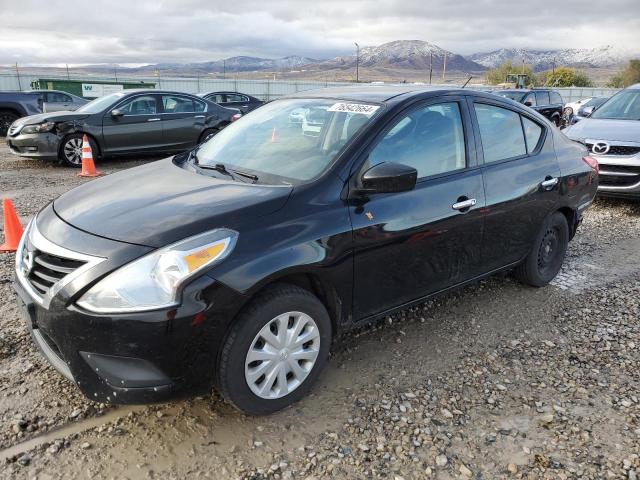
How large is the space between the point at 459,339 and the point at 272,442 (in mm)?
1633

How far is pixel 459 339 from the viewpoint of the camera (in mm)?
3674

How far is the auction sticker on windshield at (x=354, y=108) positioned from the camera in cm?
328

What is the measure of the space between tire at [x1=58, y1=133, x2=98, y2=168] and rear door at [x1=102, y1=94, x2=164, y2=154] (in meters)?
0.25

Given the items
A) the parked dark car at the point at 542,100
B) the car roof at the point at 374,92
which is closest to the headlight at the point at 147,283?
the car roof at the point at 374,92

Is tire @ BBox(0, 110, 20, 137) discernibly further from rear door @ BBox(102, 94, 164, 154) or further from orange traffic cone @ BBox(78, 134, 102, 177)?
orange traffic cone @ BBox(78, 134, 102, 177)

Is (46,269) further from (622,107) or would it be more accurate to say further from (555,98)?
(555,98)

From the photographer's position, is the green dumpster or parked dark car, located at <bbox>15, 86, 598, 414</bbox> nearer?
parked dark car, located at <bbox>15, 86, 598, 414</bbox>

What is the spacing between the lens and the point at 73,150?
970cm

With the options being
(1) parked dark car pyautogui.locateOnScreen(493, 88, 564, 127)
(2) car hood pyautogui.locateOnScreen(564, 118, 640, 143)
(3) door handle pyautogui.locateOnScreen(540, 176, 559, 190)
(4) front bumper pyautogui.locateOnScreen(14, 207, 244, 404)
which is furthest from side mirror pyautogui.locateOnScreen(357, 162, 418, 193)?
(1) parked dark car pyautogui.locateOnScreen(493, 88, 564, 127)

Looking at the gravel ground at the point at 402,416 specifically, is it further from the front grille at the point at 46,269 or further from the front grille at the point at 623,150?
the front grille at the point at 623,150

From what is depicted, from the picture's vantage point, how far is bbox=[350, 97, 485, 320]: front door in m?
3.01

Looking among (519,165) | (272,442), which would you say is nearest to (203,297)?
(272,442)

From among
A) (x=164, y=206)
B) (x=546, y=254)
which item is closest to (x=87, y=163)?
(x=164, y=206)

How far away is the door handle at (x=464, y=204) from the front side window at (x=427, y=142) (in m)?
0.23
